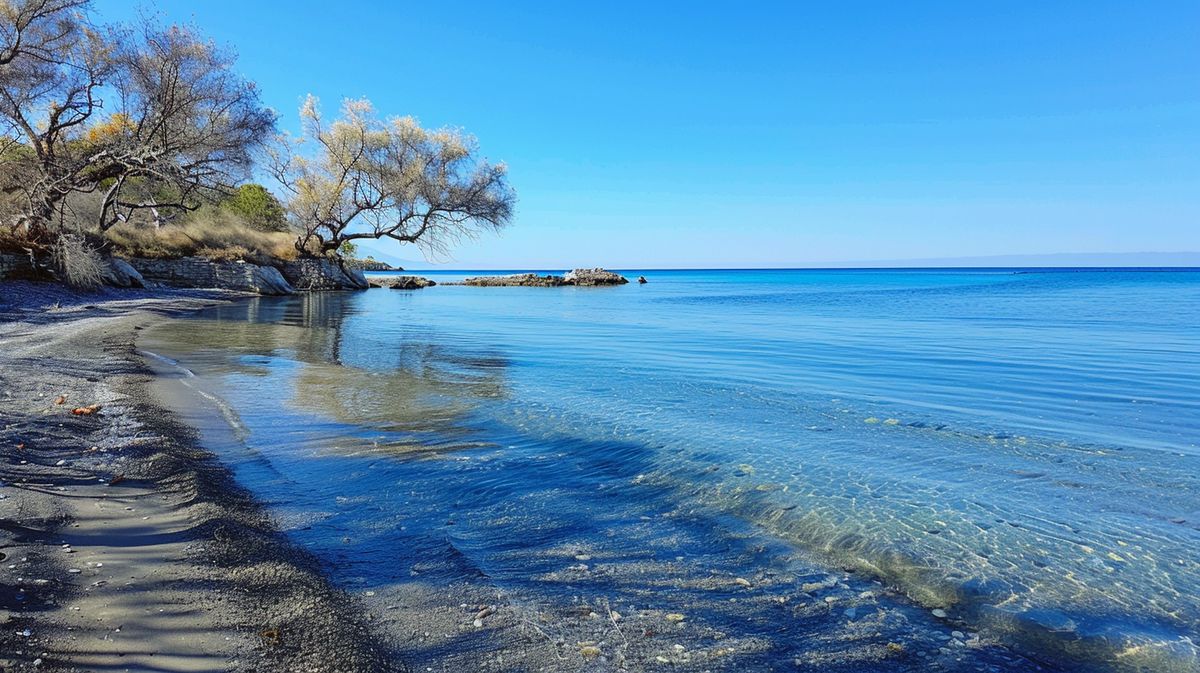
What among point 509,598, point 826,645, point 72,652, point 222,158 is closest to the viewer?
point 72,652

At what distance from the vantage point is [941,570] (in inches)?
154

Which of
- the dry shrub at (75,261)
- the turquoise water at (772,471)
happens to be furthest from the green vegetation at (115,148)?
the turquoise water at (772,471)

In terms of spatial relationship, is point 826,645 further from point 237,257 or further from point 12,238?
point 237,257

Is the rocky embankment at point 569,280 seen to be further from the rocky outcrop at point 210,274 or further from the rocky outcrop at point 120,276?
the rocky outcrop at point 120,276

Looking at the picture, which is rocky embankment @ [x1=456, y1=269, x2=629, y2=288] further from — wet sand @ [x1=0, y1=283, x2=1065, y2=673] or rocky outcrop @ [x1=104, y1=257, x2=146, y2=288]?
wet sand @ [x1=0, y1=283, x2=1065, y2=673]

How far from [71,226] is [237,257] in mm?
11887

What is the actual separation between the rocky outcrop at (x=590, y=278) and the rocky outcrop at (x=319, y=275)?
76.1 ft

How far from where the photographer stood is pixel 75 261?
65.5ft

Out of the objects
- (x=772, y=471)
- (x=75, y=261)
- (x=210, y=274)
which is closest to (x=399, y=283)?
(x=210, y=274)

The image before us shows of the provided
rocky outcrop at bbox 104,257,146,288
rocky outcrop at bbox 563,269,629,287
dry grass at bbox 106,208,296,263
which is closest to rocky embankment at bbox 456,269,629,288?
rocky outcrop at bbox 563,269,629,287

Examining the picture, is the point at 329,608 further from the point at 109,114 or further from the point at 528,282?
the point at 528,282

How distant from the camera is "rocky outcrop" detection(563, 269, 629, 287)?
214ft

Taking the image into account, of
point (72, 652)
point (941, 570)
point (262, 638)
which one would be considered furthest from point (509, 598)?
point (941, 570)

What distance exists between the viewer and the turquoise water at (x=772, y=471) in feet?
12.2
